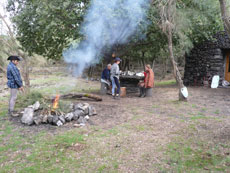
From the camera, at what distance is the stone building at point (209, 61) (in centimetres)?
1280

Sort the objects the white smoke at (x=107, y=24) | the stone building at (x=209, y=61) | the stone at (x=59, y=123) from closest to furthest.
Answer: the stone at (x=59, y=123)
the white smoke at (x=107, y=24)
the stone building at (x=209, y=61)

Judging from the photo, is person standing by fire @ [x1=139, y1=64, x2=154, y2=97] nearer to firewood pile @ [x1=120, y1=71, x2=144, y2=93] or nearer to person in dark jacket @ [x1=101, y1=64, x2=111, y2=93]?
firewood pile @ [x1=120, y1=71, x2=144, y2=93]

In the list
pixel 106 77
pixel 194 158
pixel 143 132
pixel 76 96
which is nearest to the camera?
pixel 194 158

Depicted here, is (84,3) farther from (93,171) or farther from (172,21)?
(93,171)

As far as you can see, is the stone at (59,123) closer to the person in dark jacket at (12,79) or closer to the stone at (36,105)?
the stone at (36,105)

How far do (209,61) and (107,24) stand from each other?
794cm

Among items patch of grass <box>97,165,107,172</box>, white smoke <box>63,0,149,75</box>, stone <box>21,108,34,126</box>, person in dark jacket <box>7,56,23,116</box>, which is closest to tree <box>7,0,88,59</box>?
white smoke <box>63,0,149,75</box>

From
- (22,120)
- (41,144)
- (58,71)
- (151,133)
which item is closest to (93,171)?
(41,144)

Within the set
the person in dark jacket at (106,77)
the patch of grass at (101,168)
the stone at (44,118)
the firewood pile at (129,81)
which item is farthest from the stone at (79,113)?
the firewood pile at (129,81)

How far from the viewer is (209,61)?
43.9ft

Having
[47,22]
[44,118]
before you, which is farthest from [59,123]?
[47,22]

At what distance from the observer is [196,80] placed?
46.5 ft

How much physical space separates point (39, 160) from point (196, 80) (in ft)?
41.5

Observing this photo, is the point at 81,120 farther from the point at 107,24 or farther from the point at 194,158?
the point at 107,24
